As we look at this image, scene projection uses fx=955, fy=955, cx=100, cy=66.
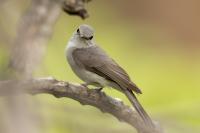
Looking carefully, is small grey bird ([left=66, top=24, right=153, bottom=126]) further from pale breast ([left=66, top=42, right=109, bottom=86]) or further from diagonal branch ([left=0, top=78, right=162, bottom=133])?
diagonal branch ([left=0, top=78, right=162, bottom=133])

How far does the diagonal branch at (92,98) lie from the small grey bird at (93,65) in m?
0.16

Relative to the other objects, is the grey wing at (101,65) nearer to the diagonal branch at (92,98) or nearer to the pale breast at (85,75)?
the pale breast at (85,75)

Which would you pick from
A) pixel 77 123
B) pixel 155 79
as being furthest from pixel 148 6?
pixel 77 123

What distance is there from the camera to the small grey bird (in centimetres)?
380

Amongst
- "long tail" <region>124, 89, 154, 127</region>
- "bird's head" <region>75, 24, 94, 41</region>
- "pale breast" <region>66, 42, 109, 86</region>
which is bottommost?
"long tail" <region>124, 89, 154, 127</region>

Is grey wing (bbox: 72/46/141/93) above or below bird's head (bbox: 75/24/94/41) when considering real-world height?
below

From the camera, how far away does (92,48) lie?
13.4 feet

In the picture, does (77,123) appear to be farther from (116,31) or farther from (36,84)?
(116,31)

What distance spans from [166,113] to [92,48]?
0.70 m

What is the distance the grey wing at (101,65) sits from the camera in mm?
3794

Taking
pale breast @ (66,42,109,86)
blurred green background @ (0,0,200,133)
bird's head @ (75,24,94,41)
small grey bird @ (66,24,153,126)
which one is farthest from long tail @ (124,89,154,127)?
blurred green background @ (0,0,200,133)

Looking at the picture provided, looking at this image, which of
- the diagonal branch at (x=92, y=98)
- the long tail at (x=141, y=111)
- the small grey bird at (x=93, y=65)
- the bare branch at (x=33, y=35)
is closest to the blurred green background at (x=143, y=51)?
the small grey bird at (x=93, y=65)

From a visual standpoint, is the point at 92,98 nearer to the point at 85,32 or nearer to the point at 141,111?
the point at 141,111

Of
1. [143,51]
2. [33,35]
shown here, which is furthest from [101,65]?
[143,51]
